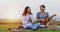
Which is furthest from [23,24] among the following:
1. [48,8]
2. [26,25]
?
[48,8]

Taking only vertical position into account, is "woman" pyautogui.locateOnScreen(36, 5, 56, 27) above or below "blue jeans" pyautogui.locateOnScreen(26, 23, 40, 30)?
above

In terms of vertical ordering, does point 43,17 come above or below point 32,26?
above

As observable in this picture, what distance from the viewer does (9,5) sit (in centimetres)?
532

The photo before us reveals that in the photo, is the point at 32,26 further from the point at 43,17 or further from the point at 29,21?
the point at 43,17

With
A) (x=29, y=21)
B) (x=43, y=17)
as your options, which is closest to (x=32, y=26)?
(x=29, y=21)

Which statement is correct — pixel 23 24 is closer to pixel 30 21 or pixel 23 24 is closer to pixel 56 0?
pixel 30 21

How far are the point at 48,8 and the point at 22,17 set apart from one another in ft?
1.16

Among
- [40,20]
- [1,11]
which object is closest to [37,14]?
[40,20]

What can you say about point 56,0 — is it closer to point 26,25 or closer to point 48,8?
point 48,8

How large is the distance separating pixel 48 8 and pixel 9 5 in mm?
502

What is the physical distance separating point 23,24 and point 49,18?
1.13 feet

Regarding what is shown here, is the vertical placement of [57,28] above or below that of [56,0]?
below

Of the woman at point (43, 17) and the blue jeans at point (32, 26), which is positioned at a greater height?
the woman at point (43, 17)

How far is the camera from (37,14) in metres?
5.34
